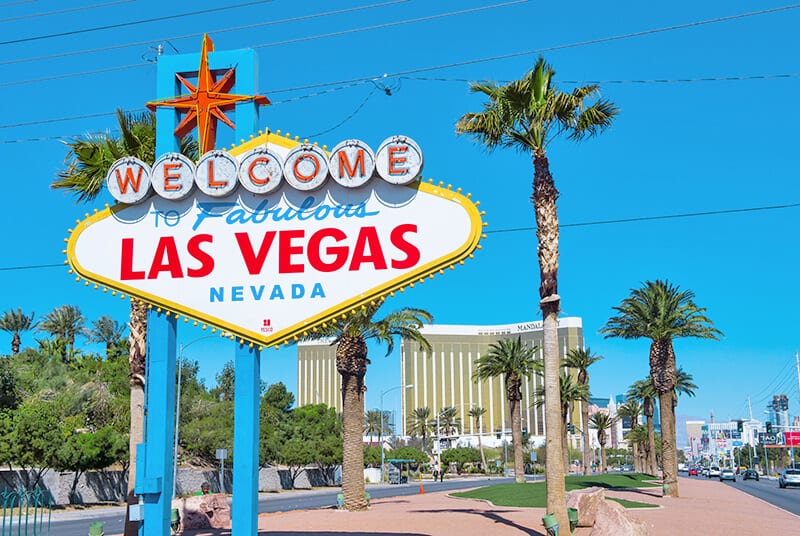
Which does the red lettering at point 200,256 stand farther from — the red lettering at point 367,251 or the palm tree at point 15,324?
the palm tree at point 15,324

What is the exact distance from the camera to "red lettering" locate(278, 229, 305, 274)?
13.4 m

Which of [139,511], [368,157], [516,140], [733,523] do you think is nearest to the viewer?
[368,157]

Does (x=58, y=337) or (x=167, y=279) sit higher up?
(x=58, y=337)

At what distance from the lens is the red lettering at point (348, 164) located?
43.1 feet

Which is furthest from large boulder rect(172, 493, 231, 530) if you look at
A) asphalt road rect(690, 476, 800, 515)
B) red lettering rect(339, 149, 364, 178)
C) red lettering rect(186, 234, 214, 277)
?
asphalt road rect(690, 476, 800, 515)

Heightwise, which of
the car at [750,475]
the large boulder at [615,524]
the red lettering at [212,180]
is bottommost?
the car at [750,475]

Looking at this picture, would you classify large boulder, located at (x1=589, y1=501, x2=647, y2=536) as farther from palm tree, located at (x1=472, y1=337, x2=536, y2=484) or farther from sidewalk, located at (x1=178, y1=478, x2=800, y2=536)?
palm tree, located at (x1=472, y1=337, x2=536, y2=484)

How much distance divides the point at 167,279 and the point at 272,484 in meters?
58.2

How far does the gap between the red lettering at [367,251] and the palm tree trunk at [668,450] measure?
31.2 m

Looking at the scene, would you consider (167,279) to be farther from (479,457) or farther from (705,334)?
(479,457)

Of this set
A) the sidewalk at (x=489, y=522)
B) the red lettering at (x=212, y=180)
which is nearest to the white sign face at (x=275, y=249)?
the red lettering at (x=212, y=180)

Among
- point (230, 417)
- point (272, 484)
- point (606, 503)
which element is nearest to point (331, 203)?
point (606, 503)

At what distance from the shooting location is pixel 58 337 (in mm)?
79750

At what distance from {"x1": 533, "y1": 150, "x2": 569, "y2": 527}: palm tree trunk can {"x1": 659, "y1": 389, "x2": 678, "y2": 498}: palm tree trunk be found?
21.0 metres
